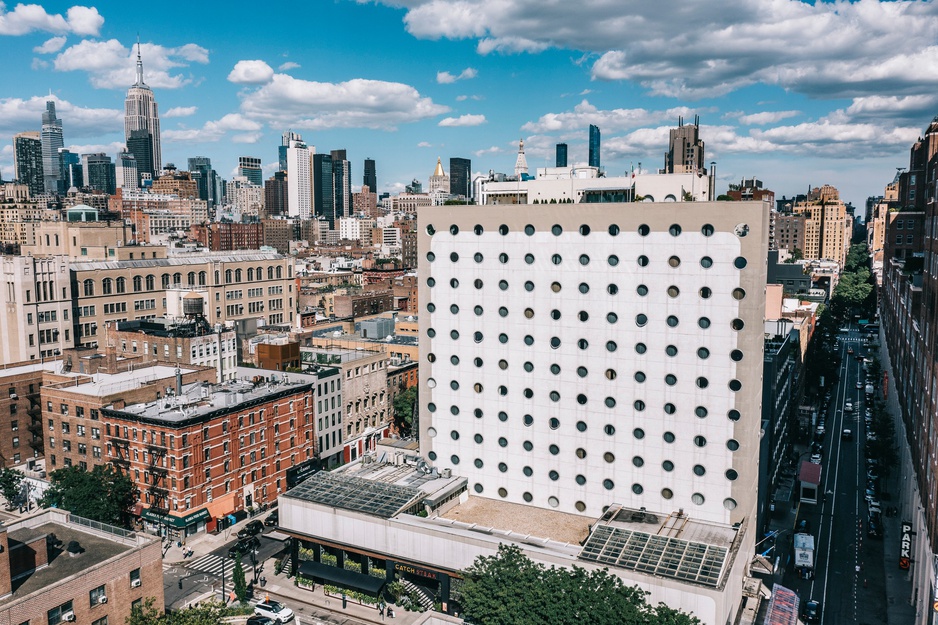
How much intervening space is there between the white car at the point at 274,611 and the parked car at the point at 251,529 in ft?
51.4

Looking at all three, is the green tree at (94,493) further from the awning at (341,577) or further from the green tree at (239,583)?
the awning at (341,577)

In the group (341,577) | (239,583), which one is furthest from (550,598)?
(239,583)

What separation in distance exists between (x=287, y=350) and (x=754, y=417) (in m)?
63.9

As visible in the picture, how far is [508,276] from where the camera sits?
68.7 meters

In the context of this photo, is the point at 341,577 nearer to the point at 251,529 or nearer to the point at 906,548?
the point at 251,529

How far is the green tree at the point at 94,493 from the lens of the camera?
7206 cm

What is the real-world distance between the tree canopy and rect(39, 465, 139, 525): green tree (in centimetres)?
4061

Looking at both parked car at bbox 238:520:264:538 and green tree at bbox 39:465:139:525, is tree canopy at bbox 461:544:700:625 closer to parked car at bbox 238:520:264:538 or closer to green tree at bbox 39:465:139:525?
parked car at bbox 238:520:264:538

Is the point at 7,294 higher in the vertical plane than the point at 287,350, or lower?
higher

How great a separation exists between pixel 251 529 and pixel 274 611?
740 inches

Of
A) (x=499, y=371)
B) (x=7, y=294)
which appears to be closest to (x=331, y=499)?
(x=499, y=371)

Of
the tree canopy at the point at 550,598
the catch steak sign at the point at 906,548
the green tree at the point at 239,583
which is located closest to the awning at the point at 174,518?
the green tree at the point at 239,583

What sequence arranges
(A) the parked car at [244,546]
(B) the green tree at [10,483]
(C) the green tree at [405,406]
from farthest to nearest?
(C) the green tree at [405,406]
(B) the green tree at [10,483]
(A) the parked car at [244,546]

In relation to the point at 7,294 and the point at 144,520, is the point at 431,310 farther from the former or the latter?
the point at 7,294
